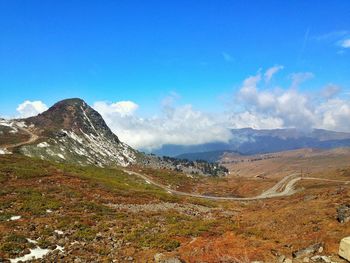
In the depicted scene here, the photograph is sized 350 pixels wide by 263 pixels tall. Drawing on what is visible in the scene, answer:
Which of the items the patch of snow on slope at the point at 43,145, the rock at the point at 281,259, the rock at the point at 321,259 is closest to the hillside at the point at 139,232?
the rock at the point at 281,259

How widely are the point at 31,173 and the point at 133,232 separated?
49713 mm

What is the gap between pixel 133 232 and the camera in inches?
1710

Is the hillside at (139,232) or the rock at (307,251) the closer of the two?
the rock at (307,251)

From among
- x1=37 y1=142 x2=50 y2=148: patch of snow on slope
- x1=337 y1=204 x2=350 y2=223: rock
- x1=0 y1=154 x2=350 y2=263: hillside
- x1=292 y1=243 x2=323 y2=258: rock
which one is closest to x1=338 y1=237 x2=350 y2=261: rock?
x1=0 y1=154 x2=350 y2=263: hillside

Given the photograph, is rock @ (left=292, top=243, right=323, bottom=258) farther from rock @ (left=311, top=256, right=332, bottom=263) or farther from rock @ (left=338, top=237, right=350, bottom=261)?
rock @ (left=338, top=237, right=350, bottom=261)

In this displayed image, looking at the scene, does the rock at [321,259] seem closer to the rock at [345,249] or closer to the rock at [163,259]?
the rock at [345,249]

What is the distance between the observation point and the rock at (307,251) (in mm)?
29714

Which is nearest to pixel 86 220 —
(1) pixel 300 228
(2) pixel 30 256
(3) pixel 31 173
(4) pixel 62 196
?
(2) pixel 30 256

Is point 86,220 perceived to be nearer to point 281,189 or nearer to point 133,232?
point 133,232

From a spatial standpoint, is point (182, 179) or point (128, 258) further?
point (182, 179)

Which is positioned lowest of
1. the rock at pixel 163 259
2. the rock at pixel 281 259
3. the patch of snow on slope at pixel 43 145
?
the rock at pixel 163 259

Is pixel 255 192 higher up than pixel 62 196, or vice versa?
pixel 62 196

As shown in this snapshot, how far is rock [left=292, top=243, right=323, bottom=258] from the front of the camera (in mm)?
29714

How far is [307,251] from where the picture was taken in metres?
29.9
